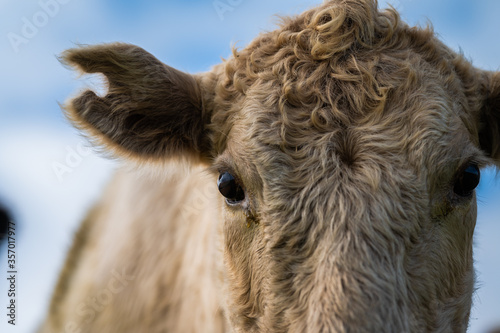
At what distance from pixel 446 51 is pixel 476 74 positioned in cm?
33

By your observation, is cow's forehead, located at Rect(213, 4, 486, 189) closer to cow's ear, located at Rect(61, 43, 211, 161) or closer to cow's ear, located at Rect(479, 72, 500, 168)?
cow's ear, located at Rect(479, 72, 500, 168)

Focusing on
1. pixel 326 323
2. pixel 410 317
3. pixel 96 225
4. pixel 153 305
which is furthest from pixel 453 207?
pixel 96 225

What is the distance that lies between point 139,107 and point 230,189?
101 centimetres

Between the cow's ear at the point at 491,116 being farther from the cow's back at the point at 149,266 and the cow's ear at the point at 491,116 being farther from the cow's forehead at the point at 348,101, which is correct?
the cow's back at the point at 149,266

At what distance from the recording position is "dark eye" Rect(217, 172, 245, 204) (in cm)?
352

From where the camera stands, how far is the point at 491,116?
4.12 metres

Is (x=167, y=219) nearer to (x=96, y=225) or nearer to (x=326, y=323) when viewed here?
(x=96, y=225)

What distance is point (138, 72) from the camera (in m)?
3.85

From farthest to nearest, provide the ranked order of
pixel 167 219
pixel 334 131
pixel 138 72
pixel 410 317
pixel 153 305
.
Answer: pixel 167 219 → pixel 153 305 → pixel 138 72 → pixel 334 131 → pixel 410 317

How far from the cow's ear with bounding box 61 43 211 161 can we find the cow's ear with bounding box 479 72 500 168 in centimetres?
210

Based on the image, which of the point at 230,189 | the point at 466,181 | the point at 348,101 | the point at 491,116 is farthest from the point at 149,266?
the point at 491,116


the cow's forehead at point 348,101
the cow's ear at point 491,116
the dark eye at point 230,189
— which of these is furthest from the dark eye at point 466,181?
the dark eye at point 230,189

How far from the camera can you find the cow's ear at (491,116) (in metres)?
4.07

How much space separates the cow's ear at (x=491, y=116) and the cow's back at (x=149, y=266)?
215 cm
